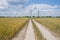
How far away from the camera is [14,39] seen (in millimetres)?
10031

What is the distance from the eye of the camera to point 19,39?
10.1m

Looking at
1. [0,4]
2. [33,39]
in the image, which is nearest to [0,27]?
[0,4]

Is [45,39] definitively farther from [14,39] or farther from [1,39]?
[1,39]

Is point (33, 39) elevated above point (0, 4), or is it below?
below

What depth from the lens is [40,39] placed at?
984 cm

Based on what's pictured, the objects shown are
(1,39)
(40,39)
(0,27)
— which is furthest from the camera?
(0,27)

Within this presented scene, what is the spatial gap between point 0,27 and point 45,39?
4218 mm

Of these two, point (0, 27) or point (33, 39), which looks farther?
point (0, 27)

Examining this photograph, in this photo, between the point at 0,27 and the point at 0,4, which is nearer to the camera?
the point at 0,4

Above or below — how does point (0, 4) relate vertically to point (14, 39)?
above

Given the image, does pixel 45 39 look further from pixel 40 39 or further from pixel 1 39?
pixel 1 39

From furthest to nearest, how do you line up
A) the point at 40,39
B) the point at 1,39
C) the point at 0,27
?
the point at 0,27, the point at 40,39, the point at 1,39

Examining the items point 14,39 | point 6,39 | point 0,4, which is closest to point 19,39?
point 14,39

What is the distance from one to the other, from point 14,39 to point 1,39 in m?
1.14
